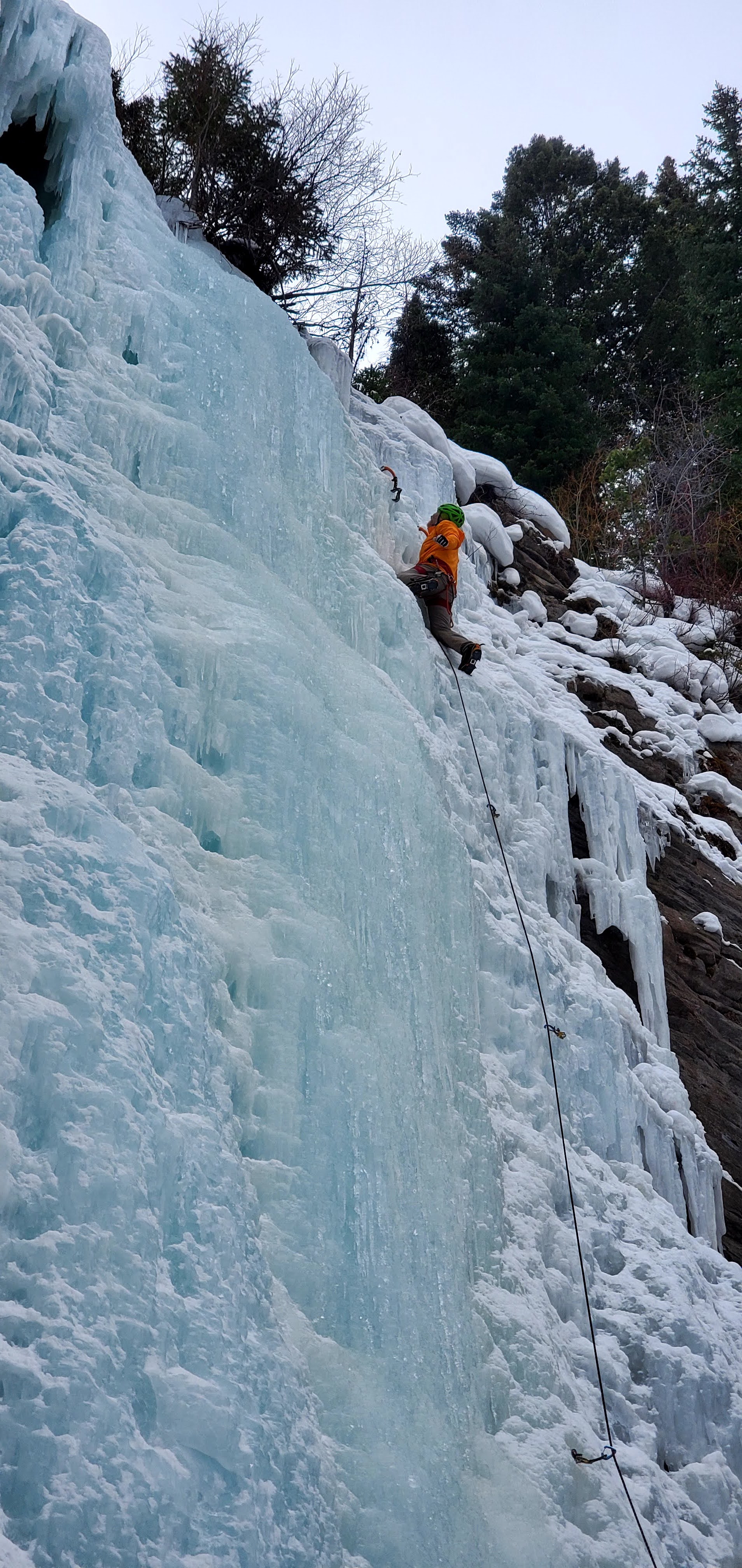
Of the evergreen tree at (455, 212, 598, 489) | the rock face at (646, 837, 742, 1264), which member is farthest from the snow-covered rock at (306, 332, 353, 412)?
the evergreen tree at (455, 212, 598, 489)

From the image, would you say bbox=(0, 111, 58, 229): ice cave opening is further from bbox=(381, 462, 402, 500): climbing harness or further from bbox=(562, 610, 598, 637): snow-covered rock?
bbox=(562, 610, 598, 637): snow-covered rock

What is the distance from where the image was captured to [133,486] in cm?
412

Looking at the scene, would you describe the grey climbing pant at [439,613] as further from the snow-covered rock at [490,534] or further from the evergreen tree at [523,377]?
the evergreen tree at [523,377]

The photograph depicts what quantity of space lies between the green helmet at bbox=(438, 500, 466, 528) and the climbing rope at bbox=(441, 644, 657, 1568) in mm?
916

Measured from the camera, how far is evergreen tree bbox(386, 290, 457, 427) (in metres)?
13.0

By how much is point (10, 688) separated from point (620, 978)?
12.1 feet

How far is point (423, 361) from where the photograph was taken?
13.6 metres

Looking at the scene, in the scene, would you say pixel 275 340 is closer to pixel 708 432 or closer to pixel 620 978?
pixel 620 978

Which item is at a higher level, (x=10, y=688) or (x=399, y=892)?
(x=10, y=688)

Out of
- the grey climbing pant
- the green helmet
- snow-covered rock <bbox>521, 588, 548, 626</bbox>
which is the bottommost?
the grey climbing pant

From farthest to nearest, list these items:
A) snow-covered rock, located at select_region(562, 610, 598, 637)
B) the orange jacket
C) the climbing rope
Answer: snow-covered rock, located at select_region(562, 610, 598, 637) < the orange jacket < the climbing rope

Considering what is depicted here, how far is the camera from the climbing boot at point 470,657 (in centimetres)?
581

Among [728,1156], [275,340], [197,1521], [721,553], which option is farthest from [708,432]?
[197,1521]

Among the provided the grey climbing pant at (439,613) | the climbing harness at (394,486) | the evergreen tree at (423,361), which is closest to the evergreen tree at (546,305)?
the evergreen tree at (423,361)
